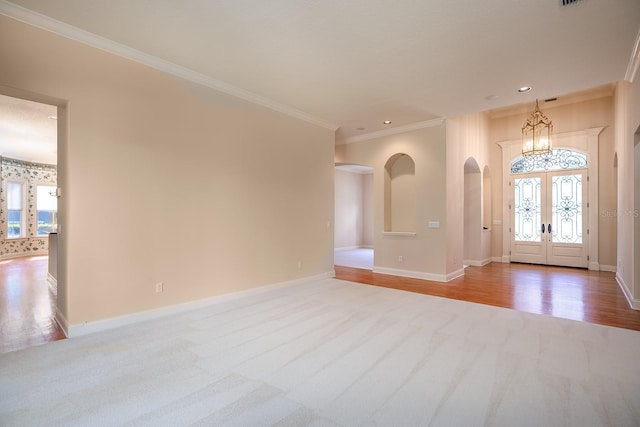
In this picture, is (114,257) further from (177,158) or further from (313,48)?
(313,48)

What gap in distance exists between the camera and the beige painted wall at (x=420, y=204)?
236 inches

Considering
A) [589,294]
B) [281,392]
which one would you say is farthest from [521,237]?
[281,392]

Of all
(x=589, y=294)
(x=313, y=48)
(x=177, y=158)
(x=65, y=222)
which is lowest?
(x=589, y=294)

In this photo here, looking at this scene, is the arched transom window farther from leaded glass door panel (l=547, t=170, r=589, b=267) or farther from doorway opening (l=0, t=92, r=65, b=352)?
doorway opening (l=0, t=92, r=65, b=352)

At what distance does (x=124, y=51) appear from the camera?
3449mm

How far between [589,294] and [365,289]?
3.69 meters

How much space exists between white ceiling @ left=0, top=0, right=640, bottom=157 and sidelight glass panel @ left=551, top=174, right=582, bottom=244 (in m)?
4.04

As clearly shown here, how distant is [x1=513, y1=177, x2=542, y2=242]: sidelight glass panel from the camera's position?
797 centimetres

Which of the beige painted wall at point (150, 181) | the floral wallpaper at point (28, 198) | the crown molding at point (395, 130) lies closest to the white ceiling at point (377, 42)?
the beige painted wall at point (150, 181)

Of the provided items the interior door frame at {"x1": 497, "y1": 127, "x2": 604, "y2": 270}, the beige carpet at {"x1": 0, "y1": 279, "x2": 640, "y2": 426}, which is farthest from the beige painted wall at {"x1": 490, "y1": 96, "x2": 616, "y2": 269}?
the beige carpet at {"x1": 0, "y1": 279, "x2": 640, "y2": 426}

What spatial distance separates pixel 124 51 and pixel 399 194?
18.5ft

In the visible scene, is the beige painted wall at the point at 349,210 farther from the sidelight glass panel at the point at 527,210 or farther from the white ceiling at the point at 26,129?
the white ceiling at the point at 26,129

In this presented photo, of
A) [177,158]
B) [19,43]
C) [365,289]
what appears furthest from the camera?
[365,289]

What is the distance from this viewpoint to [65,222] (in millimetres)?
3223
